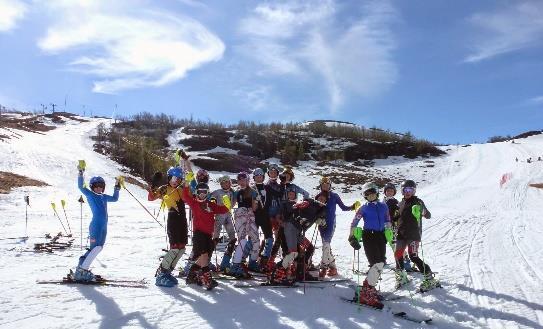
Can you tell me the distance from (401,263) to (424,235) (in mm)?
6383

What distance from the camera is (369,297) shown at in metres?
7.07

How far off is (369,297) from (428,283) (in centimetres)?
176

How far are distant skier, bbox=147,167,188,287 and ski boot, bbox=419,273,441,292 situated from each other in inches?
168

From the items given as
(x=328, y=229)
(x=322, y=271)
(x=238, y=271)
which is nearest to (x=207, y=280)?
(x=238, y=271)

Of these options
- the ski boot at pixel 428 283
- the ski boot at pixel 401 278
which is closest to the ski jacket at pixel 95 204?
the ski boot at pixel 401 278

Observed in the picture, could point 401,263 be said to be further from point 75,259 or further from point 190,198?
point 75,259

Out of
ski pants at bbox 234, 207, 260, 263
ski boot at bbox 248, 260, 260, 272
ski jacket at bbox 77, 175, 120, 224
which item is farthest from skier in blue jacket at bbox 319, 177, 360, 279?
ski jacket at bbox 77, 175, 120, 224

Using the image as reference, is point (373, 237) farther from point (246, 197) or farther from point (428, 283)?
point (246, 197)

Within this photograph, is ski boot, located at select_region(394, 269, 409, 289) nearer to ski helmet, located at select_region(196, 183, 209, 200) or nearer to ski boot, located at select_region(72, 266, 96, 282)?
ski helmet, located at select_region(196, 183, 209, 200)

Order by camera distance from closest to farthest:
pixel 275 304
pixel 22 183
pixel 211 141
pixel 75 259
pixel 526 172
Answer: pixel 275 304 < pixel 75 259 < pixel 22 183 < pixel 526 172 < pixel 211 141

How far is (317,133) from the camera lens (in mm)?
76188

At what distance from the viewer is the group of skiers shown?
24.4 feet

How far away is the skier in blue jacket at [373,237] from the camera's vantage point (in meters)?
7.12

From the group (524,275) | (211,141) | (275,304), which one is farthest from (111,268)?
(211,141)
